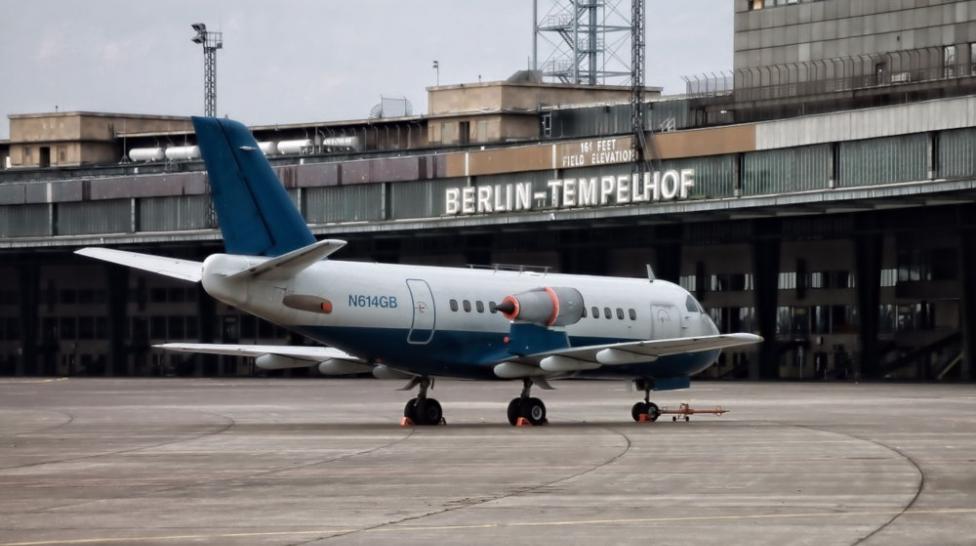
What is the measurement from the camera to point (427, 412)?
1548 inches

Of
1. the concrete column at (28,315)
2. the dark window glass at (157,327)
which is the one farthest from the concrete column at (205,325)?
the concrete column at (28,315)

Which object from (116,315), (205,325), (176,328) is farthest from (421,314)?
(176,328)

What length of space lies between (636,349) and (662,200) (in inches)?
1598

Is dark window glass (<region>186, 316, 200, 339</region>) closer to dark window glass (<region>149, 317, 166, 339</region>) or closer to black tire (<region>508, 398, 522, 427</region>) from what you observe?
dark window glass (<region>149, 317, 166, 339</region>)

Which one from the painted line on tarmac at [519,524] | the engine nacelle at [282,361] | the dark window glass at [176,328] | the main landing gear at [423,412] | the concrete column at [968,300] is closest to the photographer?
the painted line on tarmac at [519,524]

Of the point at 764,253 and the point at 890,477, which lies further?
the point at 764,253

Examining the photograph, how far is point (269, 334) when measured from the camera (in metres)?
104

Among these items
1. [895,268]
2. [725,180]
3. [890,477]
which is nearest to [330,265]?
[890,477]

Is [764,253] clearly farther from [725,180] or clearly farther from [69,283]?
[69,283]

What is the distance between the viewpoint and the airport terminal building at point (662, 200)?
74.5 metres

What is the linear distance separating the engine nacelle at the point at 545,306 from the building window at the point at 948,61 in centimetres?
3857

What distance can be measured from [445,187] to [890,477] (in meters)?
65.6

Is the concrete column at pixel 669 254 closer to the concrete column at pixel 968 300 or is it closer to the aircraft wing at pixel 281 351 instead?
the concrete column at pixel 968 300

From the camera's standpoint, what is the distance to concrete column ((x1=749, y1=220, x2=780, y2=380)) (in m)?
84.2
